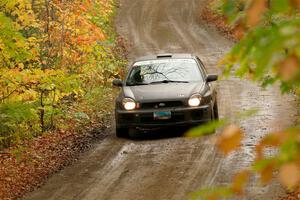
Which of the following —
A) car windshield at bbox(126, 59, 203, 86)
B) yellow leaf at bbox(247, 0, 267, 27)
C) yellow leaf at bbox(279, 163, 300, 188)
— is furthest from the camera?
car windshield at bbox(126, 59, 203, 86)

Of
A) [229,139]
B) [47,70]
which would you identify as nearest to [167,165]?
[47,70]

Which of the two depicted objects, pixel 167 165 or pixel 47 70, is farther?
pixel 47 70

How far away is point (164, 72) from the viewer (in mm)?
13141

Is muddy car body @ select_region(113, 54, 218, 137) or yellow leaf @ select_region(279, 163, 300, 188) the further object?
muddy car body @ select_region(113, 54, 218, 137)

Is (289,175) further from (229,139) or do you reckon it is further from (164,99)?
(164,99)

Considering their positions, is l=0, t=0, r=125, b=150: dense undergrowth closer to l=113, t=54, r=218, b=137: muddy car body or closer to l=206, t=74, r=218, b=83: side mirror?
l=113, t=54, r=218, b=137: muddy car body

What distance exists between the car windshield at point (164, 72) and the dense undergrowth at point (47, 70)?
4.55 ft

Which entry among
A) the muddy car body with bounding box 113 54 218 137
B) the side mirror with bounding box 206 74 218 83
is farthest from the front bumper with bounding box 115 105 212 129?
the side mirror with bounding box 206 74 218 83

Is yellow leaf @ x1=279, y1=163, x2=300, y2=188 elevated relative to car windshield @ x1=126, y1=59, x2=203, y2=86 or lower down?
elevated

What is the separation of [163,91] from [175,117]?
60 cm

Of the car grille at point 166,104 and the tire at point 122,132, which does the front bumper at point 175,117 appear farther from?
the tire at point 122,132

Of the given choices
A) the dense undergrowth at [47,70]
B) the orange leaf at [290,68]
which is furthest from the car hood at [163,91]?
the orange leaf at [290,68]

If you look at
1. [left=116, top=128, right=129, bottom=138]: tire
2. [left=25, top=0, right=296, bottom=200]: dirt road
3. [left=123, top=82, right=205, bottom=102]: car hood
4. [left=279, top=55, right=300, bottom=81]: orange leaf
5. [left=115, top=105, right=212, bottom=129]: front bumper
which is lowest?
[left=25, top=0, right=296, bottom=200]: dirt road

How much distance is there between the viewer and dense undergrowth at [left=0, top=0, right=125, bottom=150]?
10.8 meters
